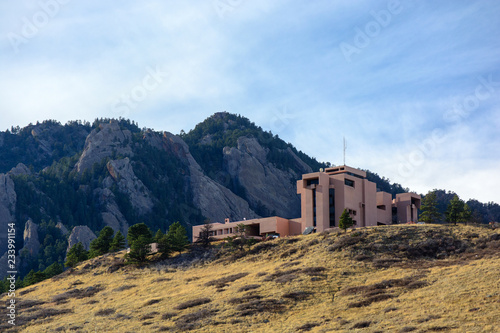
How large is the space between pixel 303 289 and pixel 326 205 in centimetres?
4156

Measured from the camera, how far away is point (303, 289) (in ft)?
260

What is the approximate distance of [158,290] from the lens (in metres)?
95.6

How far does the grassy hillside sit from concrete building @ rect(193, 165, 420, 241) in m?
10.9

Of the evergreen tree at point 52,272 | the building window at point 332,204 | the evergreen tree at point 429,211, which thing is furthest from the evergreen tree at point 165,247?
the evergreen tree at point 429,211

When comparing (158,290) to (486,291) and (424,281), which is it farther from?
(486,291)

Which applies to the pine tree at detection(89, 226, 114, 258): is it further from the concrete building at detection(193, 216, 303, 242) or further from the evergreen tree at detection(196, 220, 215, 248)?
the evergreen tree at detection(196, 220, 215, 248)

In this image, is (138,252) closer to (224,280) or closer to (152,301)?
(224,280)

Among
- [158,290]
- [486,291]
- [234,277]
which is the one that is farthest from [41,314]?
[486,291]

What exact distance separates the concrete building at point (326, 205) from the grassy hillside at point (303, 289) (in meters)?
10.9

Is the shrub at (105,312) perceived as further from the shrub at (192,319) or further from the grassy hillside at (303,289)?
the shrub at (192,319)

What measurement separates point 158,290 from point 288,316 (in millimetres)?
31312

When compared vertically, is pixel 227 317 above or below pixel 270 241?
below

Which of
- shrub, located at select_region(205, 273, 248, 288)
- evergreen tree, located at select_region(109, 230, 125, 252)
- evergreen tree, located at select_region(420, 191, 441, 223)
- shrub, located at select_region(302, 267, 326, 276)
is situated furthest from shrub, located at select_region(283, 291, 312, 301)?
evergreen tree, located at select_region(109, 230, 125, 252)

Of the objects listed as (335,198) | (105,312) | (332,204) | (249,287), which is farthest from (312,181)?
(105,312)
